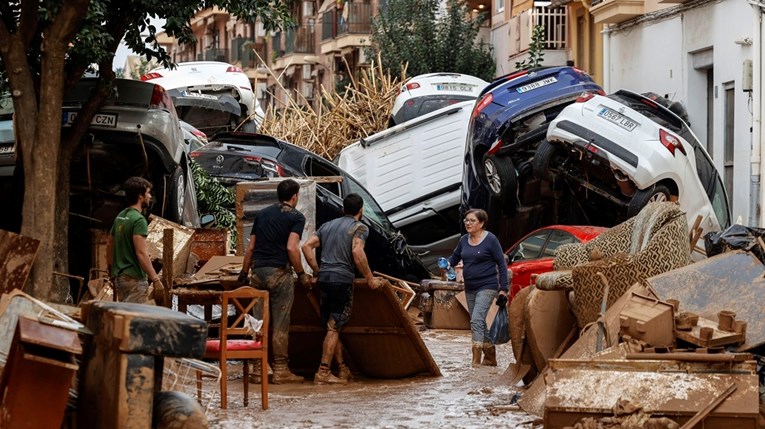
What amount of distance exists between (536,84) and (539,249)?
7.00ft

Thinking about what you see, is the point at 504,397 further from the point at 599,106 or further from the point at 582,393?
the point at 599,106

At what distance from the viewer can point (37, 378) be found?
6449 mm

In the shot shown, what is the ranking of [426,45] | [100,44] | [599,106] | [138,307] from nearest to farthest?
[138,307] < [100,44] < [599,106] < [426,45]

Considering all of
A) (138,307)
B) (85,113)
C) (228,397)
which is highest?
(85,113)

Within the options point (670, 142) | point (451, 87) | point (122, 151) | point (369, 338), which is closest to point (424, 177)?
point (451, 87)

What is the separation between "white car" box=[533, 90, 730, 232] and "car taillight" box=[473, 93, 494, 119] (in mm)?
1455

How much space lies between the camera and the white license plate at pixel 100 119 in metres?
15.5

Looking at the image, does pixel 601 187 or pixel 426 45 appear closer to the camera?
pixel 601 187

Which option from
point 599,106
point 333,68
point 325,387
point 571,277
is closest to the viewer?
point 571,277

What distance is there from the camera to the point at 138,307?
22.9 ft

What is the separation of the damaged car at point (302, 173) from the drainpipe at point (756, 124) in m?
4.47

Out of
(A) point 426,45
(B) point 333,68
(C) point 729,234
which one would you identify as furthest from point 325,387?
(B) point 333,68

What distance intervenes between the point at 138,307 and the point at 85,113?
8565 millimetres

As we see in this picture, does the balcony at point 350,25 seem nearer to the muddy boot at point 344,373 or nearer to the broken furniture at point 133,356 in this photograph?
the muddy boot at point 344,373
